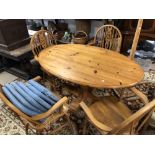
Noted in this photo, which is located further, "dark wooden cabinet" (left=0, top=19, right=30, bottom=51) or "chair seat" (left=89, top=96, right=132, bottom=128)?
"dark wooden cabinet" (left=0, top=19, right=30, bottom=51)

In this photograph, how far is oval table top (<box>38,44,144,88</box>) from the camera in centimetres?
148

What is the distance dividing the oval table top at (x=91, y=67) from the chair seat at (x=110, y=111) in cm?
26

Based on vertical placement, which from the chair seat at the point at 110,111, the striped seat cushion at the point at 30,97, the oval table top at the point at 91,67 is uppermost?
the oval table top at the point at 91,67

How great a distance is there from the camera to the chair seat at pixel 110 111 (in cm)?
143

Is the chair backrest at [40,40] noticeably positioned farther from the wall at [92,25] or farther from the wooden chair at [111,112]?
the wall at [92,25]

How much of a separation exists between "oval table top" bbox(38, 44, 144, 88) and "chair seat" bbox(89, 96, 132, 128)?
0.86ft

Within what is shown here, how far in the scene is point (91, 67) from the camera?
1.70 metres

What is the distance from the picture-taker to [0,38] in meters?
2.42

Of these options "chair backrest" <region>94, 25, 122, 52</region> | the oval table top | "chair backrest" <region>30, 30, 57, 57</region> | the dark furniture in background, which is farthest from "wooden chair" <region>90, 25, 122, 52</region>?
the dark furniture in background

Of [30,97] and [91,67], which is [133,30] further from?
Answer: [30,97]

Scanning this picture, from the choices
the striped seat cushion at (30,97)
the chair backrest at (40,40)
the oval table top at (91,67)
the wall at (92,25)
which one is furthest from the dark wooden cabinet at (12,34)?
the wall at (92,25)

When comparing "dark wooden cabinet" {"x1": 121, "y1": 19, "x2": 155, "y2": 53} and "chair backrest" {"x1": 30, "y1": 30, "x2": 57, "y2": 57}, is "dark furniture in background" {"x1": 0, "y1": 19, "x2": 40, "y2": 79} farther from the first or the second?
"dark wooden cabinet" {"x1": 121, "y1": 19, "x2": 155, "y2": 53}

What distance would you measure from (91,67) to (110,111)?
489 mm

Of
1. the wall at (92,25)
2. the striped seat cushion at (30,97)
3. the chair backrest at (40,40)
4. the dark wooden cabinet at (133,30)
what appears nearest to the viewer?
the striped seat cushion at (30,97)
